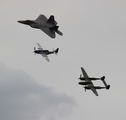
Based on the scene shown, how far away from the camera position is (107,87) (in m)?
186

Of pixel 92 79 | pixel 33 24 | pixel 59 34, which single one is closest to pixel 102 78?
pixel 92 79

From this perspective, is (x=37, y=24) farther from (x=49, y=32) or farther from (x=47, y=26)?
(x=49, y=32)

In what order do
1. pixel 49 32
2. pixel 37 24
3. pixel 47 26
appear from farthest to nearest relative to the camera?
pixel 47 26, pixel 37 24, pixel 49 32

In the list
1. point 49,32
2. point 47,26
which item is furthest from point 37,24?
point 49,32

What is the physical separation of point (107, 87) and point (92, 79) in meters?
9.79

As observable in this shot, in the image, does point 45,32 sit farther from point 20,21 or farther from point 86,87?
point 86,87

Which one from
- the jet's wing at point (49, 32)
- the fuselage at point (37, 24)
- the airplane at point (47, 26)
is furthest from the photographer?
the fuselage at point (37, 24)

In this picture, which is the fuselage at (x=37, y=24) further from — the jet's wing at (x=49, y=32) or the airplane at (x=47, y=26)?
the jet's wing at (x=49, y=32)

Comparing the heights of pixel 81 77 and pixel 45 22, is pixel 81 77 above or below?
below

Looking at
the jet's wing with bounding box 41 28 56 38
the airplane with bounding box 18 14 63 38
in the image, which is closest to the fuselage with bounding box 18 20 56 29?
the airplane with bounding box 18 14 63 38

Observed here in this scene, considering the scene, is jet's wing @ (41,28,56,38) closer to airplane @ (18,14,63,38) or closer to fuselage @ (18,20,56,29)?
airplane @ (18,14,63,38)

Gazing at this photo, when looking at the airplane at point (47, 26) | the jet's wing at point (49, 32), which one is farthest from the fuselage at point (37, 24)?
the jet's wing at point (49, 32)

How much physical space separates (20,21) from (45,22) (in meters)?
11.9

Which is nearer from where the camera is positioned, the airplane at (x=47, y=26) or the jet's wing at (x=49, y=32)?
the jet's wing at (x=49, y=32)
